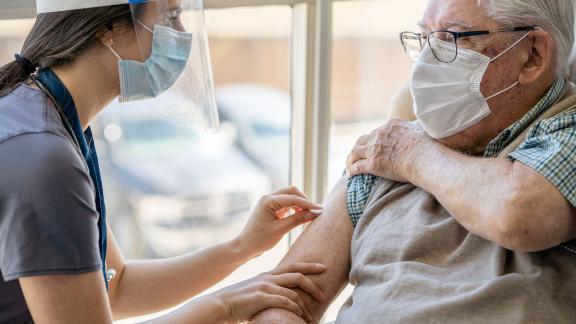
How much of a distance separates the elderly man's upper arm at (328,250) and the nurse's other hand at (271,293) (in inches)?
0.8

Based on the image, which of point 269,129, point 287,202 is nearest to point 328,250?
point 287,202

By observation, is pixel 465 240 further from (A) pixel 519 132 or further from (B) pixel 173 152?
(B) pixel 173 152

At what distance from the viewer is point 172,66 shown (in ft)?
5.16

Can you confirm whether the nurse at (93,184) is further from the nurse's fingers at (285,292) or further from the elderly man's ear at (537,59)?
the elderly man's ear at (537,59)

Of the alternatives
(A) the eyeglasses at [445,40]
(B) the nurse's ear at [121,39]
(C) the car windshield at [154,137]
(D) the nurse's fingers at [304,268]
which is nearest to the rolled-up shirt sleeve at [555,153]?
(A) the eyeglasses at [445,40]

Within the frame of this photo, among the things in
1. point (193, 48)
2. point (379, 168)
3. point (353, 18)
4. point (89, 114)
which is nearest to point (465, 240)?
point (379, 168)

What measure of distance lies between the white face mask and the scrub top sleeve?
864 mm

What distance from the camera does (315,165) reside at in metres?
2.44

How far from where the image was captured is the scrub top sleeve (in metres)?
1.21

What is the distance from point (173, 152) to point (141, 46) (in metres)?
1.22

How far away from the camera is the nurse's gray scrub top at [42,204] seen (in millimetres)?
1211

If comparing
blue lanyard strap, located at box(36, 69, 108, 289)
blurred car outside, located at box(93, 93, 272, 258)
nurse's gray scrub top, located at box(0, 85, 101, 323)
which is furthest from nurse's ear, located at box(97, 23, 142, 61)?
blurred car outside, located at box(93, 93, 272, 258)

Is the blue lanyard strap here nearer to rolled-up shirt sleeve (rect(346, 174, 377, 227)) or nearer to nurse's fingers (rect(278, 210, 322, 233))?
nurse's fingers (rect(278, 210, 322, 233))

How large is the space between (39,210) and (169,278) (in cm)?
66
